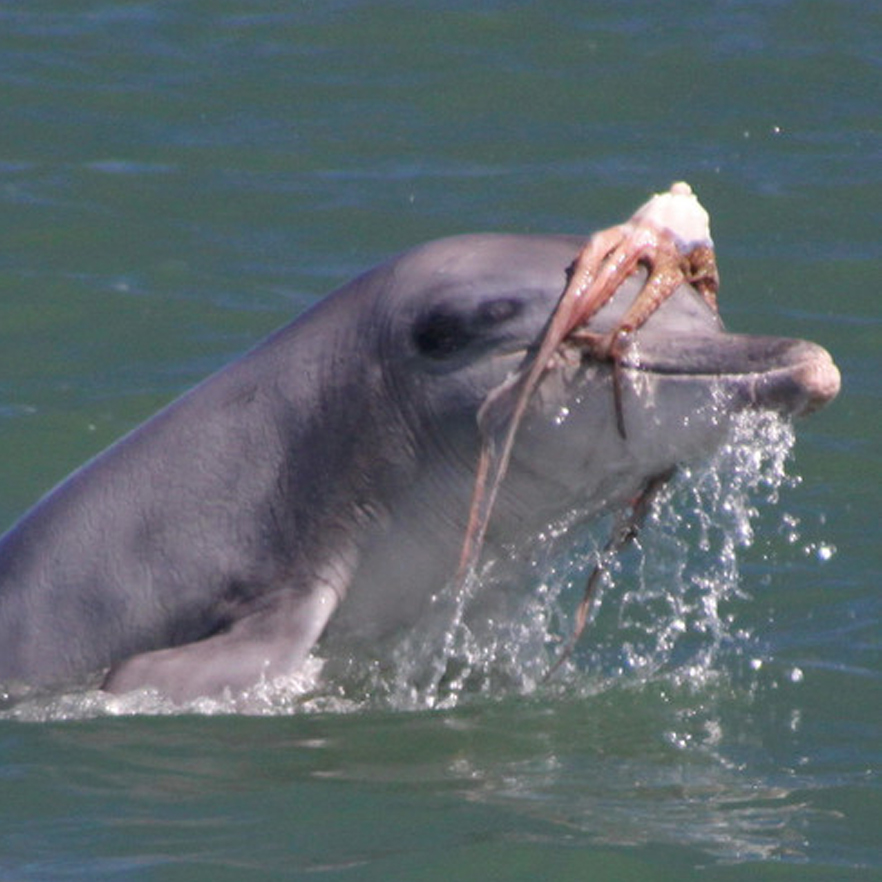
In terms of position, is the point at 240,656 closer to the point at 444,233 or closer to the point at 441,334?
the point at 441,334

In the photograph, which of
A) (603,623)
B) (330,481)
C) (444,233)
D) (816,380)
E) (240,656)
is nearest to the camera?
(816,380)

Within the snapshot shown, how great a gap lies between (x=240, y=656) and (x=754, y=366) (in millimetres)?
2357

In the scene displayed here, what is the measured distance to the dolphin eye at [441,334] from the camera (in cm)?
1028

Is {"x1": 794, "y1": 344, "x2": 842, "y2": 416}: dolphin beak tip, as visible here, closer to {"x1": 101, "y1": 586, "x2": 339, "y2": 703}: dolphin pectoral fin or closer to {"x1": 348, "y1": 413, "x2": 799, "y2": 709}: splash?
{"x1": 348, "y1": 413, "x2": 799, "y2": 709}: splash

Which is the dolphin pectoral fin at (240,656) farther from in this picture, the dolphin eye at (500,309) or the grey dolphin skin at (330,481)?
the dolphin eye at (500,309)

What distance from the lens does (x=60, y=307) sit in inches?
698

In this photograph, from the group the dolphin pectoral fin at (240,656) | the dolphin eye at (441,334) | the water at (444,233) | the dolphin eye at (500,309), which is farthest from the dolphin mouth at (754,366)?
the dolphin pectoral fin at (240,656)

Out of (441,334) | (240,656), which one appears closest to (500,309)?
(441,334)

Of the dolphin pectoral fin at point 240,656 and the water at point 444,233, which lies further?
the dolphin pectoral fin at point 240,656

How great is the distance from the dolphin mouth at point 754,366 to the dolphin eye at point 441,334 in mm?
744

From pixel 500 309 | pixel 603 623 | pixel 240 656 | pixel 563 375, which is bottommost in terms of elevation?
pixel 603 623

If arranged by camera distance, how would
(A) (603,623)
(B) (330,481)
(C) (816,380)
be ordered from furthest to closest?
(A) (603,623) → (B) (330,481) → (C) (816,380)

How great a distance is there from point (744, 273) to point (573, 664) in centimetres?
678

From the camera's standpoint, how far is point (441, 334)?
10.3m
